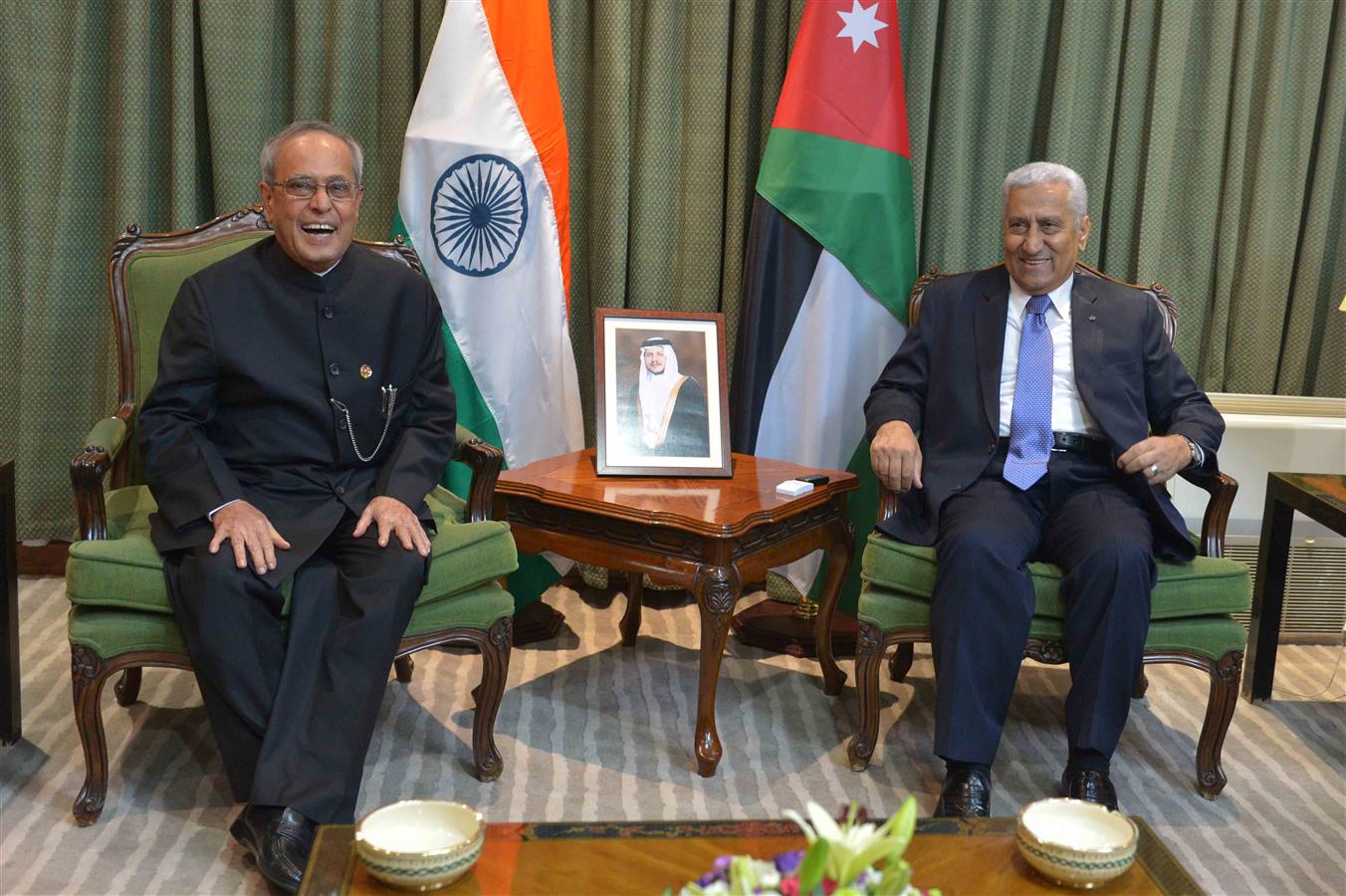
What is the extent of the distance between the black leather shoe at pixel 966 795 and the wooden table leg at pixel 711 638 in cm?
52

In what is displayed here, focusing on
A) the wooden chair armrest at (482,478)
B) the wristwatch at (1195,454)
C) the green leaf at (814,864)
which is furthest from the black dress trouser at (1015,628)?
the green leaf at (814,864)

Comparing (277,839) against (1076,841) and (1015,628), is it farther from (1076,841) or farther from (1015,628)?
(1015,628)

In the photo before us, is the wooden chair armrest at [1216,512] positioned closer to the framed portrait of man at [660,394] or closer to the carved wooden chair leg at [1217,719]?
the carved wooden chair leg at [1217,719]

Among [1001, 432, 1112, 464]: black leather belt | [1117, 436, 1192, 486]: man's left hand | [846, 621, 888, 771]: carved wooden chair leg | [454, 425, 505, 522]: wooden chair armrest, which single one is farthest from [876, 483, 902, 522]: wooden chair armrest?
[454, 425, 505, 522]: wooden chair armrest

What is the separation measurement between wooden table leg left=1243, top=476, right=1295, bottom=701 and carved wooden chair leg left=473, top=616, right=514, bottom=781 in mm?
2045

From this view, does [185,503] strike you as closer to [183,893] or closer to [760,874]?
[183,893]

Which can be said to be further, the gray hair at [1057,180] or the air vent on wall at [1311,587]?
the air vent on wall at [1311,587]

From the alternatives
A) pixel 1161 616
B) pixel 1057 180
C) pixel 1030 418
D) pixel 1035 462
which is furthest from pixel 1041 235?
pixel 1161 616

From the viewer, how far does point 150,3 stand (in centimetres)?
395

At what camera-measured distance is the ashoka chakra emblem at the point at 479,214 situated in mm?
3705

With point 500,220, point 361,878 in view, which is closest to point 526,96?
point 500,220

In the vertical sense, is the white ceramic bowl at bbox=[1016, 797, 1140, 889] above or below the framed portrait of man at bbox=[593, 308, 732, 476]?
below

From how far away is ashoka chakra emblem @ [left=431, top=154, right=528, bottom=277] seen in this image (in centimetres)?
371

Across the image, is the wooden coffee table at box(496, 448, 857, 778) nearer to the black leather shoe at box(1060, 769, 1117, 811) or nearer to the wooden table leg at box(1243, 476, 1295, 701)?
the black leather shoe at box(1060, 769, 1117, 811)
